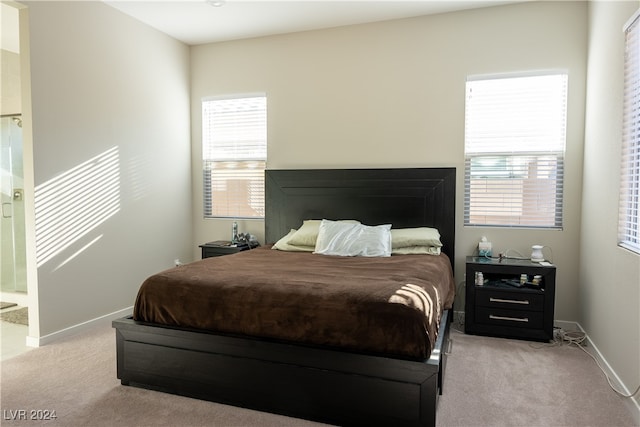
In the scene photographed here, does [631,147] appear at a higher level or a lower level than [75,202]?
higher

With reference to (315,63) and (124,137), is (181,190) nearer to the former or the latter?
(124,137)

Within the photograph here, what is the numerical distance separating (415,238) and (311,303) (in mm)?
1677

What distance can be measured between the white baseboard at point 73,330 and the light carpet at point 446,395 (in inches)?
3.8

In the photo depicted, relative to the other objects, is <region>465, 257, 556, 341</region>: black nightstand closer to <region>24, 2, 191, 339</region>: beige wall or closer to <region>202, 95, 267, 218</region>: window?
<region>202, 95, 267, 218</region>: window

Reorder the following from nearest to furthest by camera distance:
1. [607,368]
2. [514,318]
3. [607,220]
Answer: [607,368] < [607,220] < [514,318]

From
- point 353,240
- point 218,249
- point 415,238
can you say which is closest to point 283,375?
point 353,240

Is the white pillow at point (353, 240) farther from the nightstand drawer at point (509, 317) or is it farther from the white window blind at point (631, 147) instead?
the white window blind at point (631, 147)

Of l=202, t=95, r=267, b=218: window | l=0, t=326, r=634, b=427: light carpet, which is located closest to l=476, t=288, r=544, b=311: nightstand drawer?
l=0, t=326, r=634, b=427: light carpet

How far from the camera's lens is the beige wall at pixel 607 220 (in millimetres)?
2363

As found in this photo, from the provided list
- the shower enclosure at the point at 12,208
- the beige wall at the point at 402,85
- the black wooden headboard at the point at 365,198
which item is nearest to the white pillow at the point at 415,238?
the black wooden headboard at the point at 365,198

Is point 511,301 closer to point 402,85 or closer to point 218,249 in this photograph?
point 402,85

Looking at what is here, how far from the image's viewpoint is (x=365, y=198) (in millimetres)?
4070

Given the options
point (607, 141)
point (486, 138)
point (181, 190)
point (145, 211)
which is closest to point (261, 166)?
point (181, 190)

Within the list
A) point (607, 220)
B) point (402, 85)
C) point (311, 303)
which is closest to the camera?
point (311, 303)
